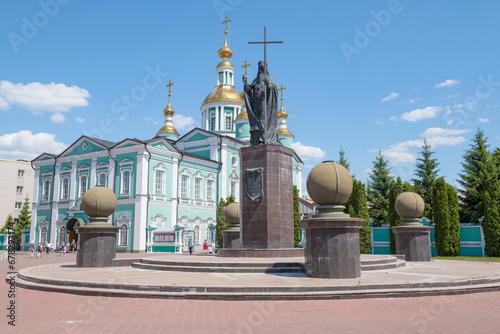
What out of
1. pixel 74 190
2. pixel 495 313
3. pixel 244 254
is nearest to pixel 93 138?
pixel 74 190

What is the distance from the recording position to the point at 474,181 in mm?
29641

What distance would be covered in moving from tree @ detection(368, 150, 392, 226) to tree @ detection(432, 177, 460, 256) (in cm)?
1064

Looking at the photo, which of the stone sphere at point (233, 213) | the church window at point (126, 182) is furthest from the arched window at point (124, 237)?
the stone sphere at point (233, 213)

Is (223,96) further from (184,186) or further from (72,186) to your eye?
(72,186)

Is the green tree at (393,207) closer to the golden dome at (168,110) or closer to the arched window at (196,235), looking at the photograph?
the arched window at (196,235)

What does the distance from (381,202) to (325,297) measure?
29.0 m

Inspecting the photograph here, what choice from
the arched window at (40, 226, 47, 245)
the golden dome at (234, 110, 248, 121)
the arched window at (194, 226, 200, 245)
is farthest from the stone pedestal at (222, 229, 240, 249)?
the golden dome at (234, 110, 248, 121)

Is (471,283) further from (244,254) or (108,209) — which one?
(108,209)

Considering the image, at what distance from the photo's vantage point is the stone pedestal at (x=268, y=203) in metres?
13.7

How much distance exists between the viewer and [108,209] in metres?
14.6

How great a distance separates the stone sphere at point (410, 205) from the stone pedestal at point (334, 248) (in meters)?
7.82

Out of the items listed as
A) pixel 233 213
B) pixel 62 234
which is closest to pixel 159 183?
pixel 62 234

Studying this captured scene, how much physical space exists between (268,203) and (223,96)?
3572cm

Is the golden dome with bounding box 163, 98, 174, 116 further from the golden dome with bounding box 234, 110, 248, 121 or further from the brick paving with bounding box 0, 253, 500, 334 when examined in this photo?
the brick paving with bounding box 0, 253, 500, 334
